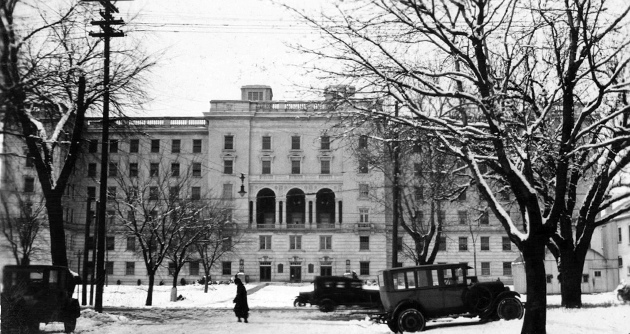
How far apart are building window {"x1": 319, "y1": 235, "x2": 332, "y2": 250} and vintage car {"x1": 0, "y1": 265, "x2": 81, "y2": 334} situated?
58.2 metres

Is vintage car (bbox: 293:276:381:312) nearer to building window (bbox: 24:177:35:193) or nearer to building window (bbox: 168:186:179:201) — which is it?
building window (bbox: 168:186:179:201)

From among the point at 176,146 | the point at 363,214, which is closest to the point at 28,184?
the point at 176,146

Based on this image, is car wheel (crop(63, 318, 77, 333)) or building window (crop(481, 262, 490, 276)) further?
building window (crop(481, 262, 490, 276))

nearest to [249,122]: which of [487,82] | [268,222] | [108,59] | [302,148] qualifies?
[302,148]

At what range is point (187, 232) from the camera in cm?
3912

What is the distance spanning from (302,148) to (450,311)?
4773 centimetres

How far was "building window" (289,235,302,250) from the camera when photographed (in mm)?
72125

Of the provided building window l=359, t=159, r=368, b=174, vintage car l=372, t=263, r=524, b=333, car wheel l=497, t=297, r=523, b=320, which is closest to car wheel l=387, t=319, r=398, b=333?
vintage car l=372, t=263, r=524, b=333

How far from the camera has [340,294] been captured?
29734 millimetres

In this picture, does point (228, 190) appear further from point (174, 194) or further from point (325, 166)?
point (174, 194)

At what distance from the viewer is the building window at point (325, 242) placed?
72125 millimetres

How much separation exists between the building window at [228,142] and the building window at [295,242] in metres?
12.8

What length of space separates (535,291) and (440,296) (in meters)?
3.89

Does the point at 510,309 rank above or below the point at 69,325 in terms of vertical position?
below
